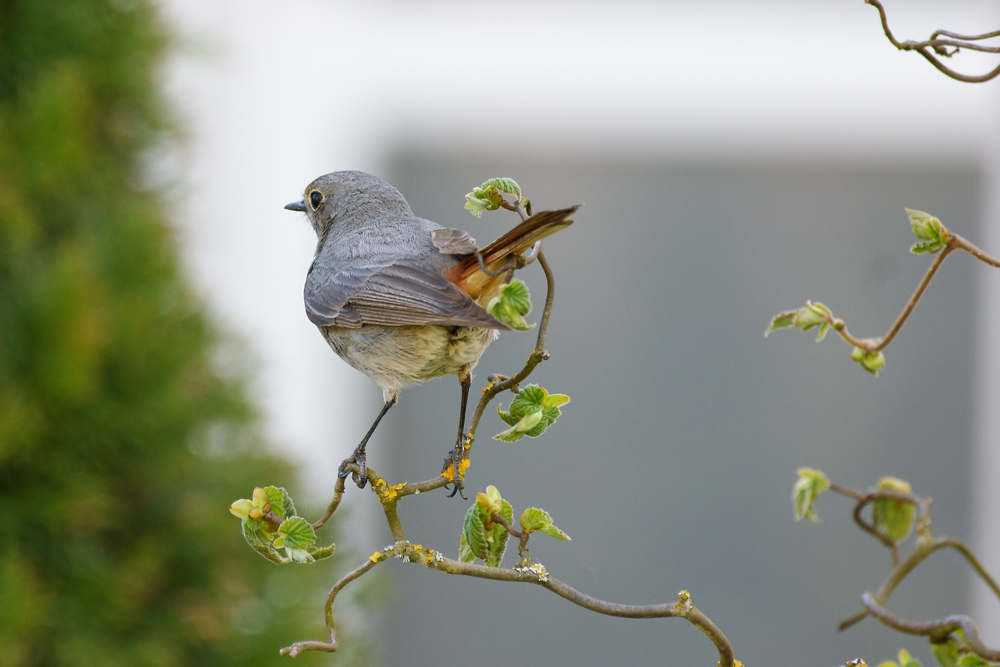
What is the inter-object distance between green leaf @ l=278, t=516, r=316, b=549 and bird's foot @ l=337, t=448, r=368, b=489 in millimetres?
162

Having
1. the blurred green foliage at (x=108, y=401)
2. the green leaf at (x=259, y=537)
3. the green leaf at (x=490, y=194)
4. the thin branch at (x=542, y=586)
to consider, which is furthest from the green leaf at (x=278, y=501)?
the blurred green foliage at (x=108, y=401)

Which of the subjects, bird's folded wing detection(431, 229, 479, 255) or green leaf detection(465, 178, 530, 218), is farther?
bird's folded wing detection(431, 229, 479, 255)

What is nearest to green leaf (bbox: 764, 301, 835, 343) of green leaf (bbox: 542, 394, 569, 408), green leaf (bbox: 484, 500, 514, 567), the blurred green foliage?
green leaf (bbox: 542, 394, 569, 408)

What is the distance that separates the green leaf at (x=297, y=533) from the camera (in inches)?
33.8

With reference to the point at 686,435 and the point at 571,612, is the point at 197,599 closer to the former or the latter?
the point at 571,612

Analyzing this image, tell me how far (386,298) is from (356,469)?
1.28 feet

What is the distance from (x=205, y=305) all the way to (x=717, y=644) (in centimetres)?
211

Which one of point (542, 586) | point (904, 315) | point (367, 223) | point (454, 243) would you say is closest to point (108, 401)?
point (367, 223)

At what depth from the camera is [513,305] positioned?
832mm

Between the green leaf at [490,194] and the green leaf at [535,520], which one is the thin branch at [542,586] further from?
the green leaf at [490,194]

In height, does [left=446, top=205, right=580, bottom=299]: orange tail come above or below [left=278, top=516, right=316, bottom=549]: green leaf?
above

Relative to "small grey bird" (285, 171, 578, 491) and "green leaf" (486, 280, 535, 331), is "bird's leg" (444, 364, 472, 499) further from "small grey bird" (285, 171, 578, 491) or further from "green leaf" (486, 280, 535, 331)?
"green leaf" (486, 280, 535, 331)

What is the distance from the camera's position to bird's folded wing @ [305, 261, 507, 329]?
1.29m

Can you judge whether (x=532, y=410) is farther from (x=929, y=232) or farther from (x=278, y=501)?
(x=929, y=232)
